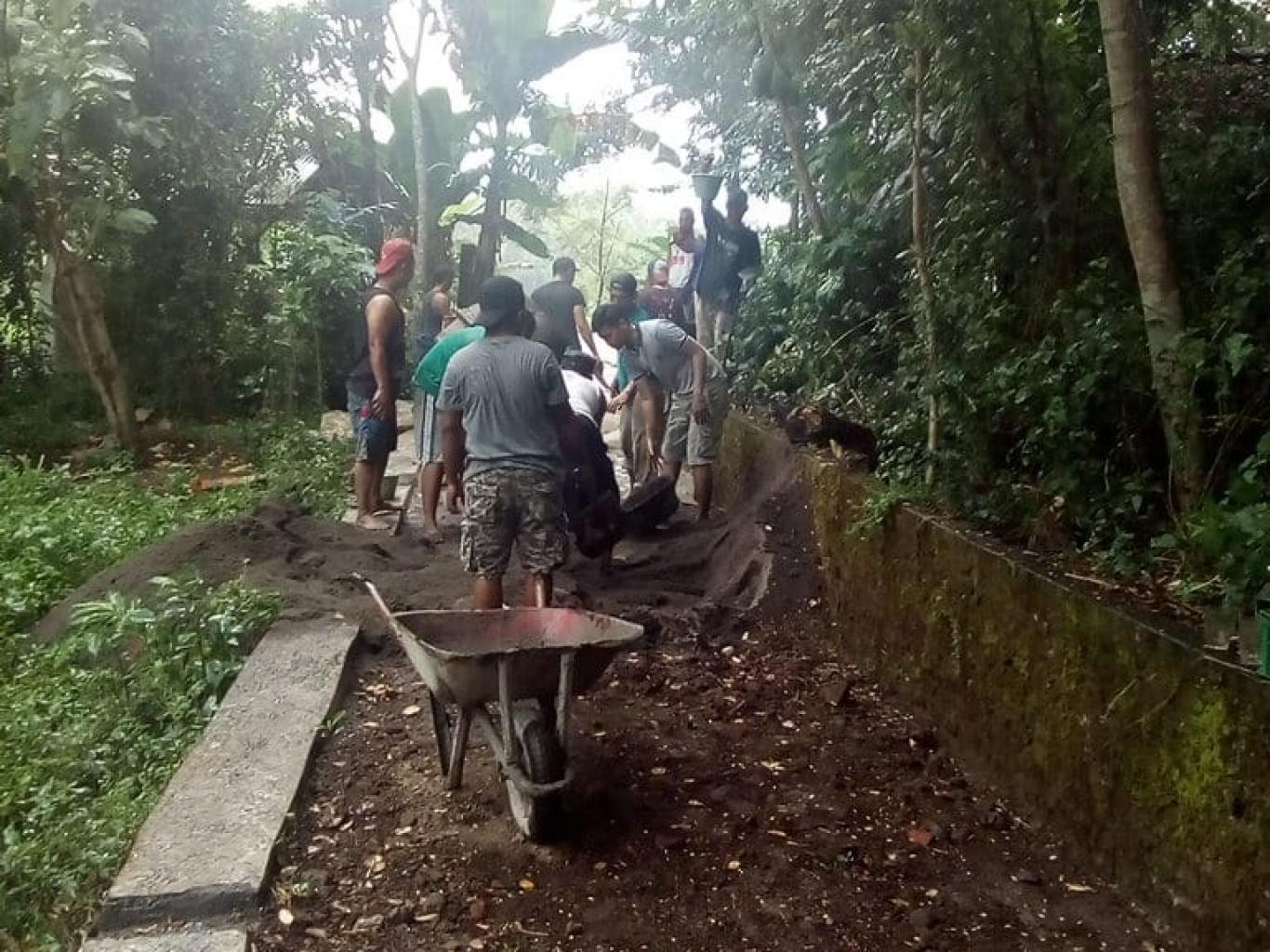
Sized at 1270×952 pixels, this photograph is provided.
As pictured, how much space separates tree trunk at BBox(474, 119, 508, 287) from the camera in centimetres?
1488

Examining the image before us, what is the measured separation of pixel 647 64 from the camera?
43.9 ft

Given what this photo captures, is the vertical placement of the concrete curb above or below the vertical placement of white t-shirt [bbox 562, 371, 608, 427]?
below

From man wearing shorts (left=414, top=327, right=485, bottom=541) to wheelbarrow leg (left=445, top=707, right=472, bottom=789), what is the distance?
10.2 feet

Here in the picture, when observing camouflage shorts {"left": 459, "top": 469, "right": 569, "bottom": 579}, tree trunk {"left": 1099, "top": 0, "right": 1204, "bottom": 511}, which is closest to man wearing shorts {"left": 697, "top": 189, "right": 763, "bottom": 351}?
camouflage shorts {"left": 459, "top": 469, "right": 569, "bottom": 579}

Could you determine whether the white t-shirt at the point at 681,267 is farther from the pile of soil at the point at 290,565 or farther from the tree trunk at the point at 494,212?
the pile of soil at the point at 290,565

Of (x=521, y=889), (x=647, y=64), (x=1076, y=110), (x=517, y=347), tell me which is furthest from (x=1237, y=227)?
(x=647, y=64)

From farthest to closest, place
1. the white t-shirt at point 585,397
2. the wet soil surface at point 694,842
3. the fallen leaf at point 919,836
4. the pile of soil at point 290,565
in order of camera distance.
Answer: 1. the white t-shirt at point 585,397
2. the pile of soil at point 290,565
3. the fallen leaf at point 919,836
4. the wet soil surface at point 694,842

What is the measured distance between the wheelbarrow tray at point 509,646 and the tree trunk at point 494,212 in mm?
11171

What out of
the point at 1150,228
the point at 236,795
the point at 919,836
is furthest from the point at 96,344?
the point at 1150,228

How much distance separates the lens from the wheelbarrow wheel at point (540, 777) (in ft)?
12.0

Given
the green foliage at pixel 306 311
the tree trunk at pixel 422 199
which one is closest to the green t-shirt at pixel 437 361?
the green foliage at pixel 306 311

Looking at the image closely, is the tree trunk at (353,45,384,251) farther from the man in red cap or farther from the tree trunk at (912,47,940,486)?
the tree trunk at (912,47,940,486)

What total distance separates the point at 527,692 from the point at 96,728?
2186 mm

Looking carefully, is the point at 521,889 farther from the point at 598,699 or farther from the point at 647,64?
the point at 647,64
